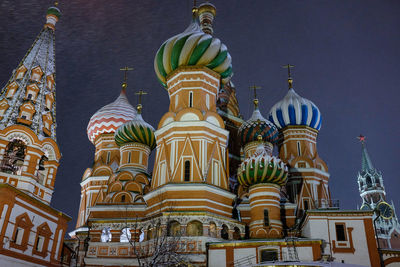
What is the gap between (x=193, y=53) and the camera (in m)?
25.1

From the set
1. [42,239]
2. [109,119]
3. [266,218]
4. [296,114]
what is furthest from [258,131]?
[42,239]

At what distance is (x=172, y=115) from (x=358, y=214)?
1137cm

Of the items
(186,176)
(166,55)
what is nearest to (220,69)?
(166,55)

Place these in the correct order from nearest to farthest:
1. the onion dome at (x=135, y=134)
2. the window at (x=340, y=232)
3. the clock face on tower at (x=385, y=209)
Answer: the window at (x=340, y=232)
the onion dome at (x=135, y=134)
the clock face on tower at (x=385, y=209)

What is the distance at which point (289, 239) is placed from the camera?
63.5 ft

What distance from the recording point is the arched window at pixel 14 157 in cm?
1975

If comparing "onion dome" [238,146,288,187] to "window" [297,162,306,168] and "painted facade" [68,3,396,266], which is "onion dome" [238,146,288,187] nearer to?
"painted facade" [68,3,396,266]

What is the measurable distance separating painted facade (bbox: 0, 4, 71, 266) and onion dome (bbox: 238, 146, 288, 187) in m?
10.1

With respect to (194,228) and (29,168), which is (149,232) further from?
(29,168)

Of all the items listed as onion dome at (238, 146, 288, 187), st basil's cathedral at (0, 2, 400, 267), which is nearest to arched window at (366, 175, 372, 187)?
st basil's cathedral at (0, 2, 400, 267)

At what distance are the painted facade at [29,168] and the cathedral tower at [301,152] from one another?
51.2 feet

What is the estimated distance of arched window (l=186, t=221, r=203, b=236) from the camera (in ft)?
68.4

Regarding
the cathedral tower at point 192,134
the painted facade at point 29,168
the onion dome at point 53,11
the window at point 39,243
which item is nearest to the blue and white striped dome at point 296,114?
the cathedral tower at point 192,134

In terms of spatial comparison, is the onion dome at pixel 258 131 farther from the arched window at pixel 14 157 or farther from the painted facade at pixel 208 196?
the arched window at pixel 14 157
